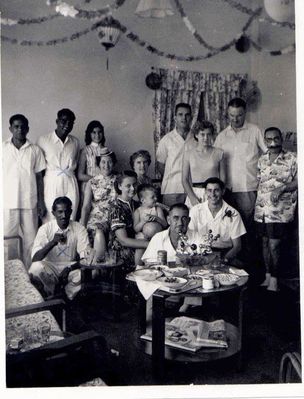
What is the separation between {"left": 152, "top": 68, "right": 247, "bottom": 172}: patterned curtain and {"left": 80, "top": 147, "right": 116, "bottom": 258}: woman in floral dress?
0.40 meters

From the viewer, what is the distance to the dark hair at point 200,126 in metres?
2.56

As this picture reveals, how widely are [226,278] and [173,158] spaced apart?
0.73m

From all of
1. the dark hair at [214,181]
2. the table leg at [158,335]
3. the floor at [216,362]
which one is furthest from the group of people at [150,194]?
the table leg at [158,335]

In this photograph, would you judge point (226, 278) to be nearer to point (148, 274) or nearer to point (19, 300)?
point (148, 274)

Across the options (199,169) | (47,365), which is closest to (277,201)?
(199,169)

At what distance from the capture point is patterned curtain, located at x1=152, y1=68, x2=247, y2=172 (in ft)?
8.23

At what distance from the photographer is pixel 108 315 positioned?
2.43 m

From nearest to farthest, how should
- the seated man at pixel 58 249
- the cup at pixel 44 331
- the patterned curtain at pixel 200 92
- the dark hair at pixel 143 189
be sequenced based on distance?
the cup at pixel 44 331, the seated man at pixel 58 249, the patterned curtain at pixel 200 92, the dark hair at pixel 143 189

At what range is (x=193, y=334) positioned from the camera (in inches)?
91.0

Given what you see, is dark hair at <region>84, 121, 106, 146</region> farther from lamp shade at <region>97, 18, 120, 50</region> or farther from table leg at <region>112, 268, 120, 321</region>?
table leg at <region>112, 268, 120, 321</region>

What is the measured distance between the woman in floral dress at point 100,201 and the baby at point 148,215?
15 cm

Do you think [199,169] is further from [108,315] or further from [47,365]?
[47,365]

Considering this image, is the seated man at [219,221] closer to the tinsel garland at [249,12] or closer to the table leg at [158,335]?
the table leg at [158,335]

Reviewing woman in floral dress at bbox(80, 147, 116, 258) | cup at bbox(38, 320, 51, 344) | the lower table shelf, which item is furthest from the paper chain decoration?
the lower table shelf
